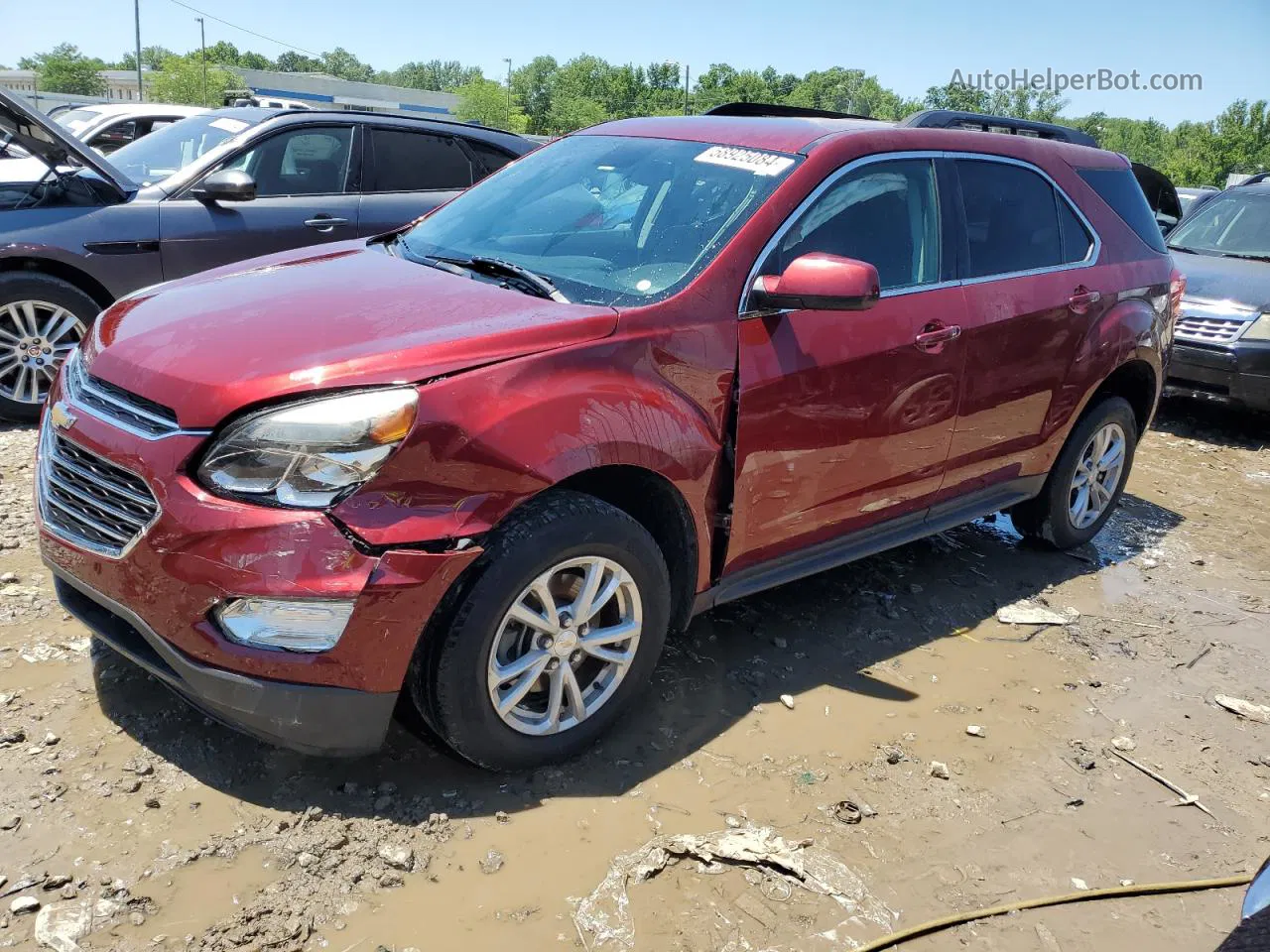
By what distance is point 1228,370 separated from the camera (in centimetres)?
759

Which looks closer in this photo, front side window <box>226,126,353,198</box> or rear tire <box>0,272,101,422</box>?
rear tire <box>0,272,101,422</box>

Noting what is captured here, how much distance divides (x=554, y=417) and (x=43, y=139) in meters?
4.47

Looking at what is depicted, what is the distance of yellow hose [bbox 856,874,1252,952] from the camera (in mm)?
2508

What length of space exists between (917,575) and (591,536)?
96.0 inches

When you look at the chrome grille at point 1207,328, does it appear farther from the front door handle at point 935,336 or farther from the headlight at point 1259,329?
the front door handle at point 935,336

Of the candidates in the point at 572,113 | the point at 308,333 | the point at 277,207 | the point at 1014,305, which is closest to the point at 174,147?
the point at 277,207

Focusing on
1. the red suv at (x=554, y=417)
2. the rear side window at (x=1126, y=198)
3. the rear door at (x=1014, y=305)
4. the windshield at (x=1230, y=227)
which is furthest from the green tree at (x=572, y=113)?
the red suv at (x=554, y=417)

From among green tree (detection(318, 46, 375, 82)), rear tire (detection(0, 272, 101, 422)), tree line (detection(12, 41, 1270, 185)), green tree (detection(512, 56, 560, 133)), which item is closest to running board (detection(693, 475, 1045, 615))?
rear tire (detection(0, 272, 101, 422))

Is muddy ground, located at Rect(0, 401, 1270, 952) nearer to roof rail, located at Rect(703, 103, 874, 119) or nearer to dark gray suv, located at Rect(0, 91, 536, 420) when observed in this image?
dark gray suv, located at Rect(0, 91, 536, 420)

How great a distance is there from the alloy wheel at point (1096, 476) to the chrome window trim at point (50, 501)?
4.01 metres

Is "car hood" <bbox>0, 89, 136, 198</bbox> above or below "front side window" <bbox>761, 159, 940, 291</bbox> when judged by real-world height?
above

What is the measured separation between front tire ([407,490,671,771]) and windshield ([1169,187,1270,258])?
303 inches

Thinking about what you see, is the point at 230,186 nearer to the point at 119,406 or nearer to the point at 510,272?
the point at 510,272

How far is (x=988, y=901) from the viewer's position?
2680 millimetres
